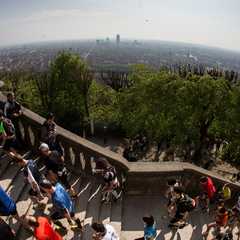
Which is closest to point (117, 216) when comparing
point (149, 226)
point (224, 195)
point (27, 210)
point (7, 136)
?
point (149, 226)

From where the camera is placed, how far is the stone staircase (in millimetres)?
3877

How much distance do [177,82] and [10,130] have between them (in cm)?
909

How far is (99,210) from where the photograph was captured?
4363 mm

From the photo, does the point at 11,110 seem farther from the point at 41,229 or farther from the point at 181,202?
the point at 181,202

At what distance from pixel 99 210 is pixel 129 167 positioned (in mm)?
1379

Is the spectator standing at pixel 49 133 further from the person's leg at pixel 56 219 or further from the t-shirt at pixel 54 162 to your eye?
the person's leg at pixel 56 219

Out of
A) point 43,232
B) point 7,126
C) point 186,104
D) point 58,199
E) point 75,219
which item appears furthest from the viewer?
point 186,104

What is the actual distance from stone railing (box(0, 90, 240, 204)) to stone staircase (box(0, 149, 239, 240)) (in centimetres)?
28

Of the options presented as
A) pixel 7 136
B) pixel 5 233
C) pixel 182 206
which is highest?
pixel 7 136

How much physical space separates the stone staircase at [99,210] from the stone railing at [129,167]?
0.28 meters

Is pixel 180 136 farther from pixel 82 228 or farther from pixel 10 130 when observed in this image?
pixel 10 130

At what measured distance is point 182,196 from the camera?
3840 mm

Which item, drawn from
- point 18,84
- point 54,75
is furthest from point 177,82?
point 18,84

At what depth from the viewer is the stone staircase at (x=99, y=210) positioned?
388 centimetres
